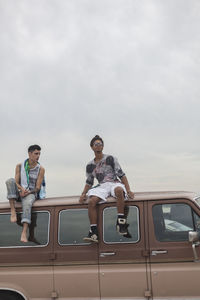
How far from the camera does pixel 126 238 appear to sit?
18.1ft

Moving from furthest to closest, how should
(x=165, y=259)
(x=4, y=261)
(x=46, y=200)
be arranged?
(x=46, y=200)
(x=4, y=261)
(x=165, y=259)

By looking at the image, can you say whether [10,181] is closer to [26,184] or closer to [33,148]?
[26,184]

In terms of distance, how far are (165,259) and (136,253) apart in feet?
1.48

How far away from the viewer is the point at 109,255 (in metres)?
5.47

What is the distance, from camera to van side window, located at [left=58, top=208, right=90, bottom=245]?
5703mm

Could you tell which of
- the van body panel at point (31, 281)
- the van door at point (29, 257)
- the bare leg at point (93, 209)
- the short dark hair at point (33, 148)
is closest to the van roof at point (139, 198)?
the van door at point (29, 257)

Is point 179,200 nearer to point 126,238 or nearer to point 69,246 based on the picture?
point 126,238

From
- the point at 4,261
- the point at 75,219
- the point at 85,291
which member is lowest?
the point at 85,291

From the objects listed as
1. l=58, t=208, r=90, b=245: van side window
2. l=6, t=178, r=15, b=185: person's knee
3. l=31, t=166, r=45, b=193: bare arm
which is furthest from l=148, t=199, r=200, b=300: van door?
l=6, t=178, r=15, b=185: person's knee

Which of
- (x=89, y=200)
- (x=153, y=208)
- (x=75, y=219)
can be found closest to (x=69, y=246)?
(x=75, y=219)

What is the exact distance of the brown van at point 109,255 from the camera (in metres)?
5.31

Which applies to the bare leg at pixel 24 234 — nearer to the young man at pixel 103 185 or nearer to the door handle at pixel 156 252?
the young man at pixel 103 185

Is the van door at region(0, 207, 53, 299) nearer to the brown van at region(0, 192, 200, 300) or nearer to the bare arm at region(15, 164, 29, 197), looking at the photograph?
the brown van at region(0, 192, 200, 300)

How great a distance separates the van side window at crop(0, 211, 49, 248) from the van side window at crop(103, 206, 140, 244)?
0.99 m
